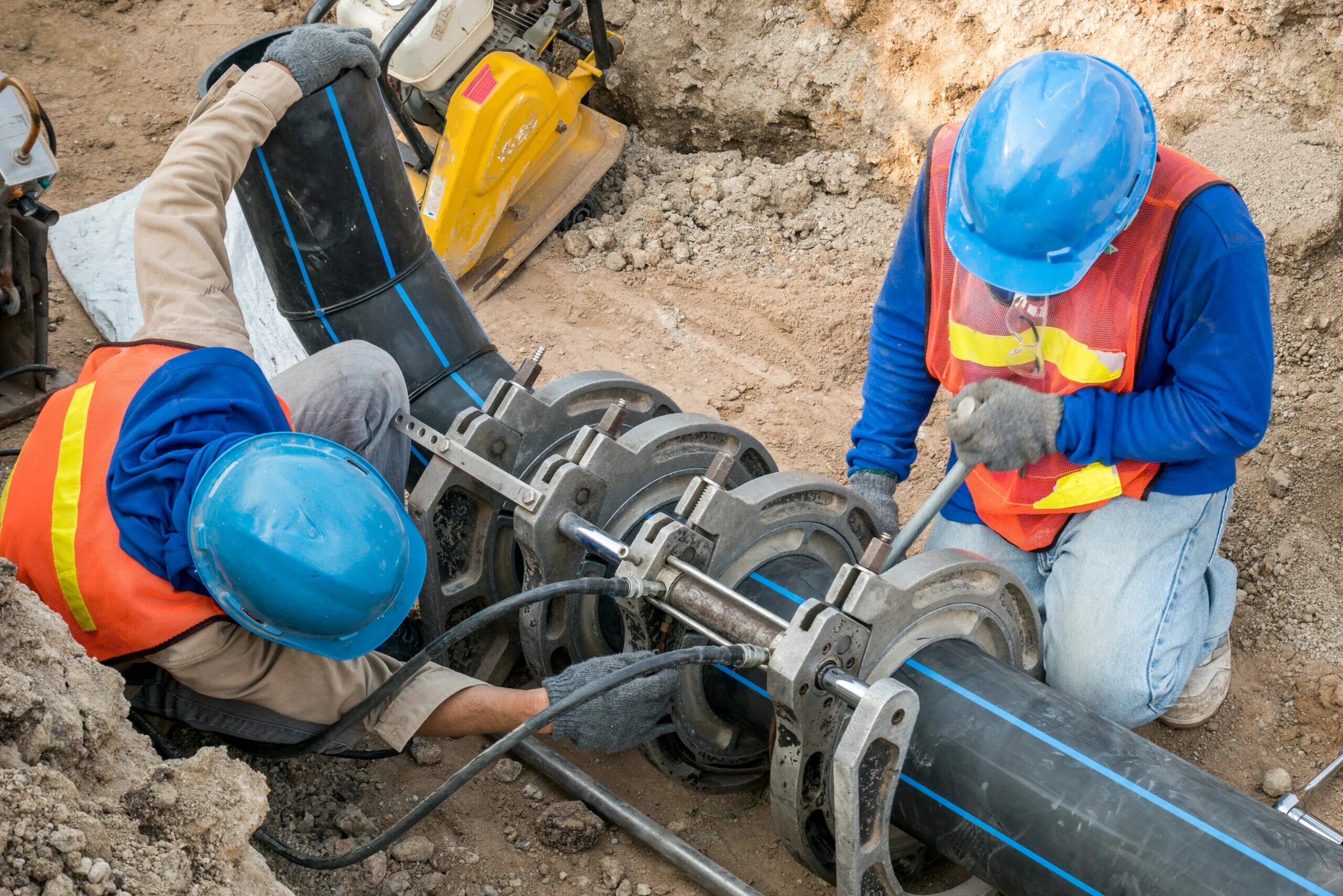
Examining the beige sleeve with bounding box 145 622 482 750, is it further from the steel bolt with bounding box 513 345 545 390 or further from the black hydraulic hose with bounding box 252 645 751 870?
the steel bolt with bounding box 513 345 545 390

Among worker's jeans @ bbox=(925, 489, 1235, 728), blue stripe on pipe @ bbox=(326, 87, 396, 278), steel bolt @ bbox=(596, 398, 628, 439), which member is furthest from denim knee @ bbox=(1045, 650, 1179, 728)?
blue stripe on pipe @ bbox=(326, 87, 396, 278)

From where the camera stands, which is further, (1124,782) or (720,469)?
(720,469)

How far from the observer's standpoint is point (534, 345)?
185 inches

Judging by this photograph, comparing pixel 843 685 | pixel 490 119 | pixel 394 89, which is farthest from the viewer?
pixel 394 89

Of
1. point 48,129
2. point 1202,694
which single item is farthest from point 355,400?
point 1202,694

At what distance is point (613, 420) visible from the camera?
270 centimetres

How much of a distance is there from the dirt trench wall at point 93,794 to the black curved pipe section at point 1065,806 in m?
1.25

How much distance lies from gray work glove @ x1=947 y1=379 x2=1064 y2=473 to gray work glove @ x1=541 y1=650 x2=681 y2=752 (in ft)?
2.75

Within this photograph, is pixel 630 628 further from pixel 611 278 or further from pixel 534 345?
pixel 611 278

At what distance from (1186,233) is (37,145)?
11.2 feet

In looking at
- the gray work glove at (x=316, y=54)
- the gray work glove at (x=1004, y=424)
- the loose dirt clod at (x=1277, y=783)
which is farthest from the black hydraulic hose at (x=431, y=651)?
the loose dirt clod at (x=1277, y=783)

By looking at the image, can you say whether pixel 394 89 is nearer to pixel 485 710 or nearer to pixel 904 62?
pixel 904 62

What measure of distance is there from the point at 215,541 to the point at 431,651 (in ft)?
1.62

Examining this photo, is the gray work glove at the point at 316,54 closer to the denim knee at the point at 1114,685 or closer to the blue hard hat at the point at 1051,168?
the blue hard hat at the point at 1051,168
